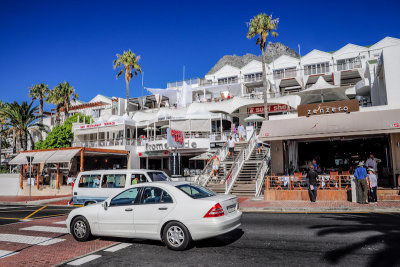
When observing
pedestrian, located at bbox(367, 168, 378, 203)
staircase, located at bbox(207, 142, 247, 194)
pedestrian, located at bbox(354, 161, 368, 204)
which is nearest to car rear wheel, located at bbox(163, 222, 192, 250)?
pedestrian, located at bbox(354, 161, 368, 204)

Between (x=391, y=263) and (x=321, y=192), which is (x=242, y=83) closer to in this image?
(x=321, y=192)

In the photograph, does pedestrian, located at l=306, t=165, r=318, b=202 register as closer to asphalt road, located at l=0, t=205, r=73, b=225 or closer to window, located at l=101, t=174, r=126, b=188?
window, located at l=101, t=174, r=126, b=188

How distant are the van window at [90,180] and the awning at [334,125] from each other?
863 cm

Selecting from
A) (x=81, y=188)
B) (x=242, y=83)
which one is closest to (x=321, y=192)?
(x=81, y=188)

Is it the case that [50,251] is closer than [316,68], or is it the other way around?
[50,251]

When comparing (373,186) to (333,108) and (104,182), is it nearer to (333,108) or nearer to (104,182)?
(333,108)

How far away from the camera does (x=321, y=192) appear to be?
13523 millimetres

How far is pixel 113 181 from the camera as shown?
38.1ft

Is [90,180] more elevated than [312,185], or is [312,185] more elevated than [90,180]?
[90,180]

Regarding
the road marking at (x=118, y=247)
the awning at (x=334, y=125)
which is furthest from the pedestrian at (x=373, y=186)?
the road marking at (x=118, y=247)

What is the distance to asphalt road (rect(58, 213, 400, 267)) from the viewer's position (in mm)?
5195

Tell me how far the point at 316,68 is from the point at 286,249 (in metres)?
32.4

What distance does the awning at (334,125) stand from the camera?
14062 mm

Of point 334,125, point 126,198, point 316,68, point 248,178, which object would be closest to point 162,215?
point 126,198
